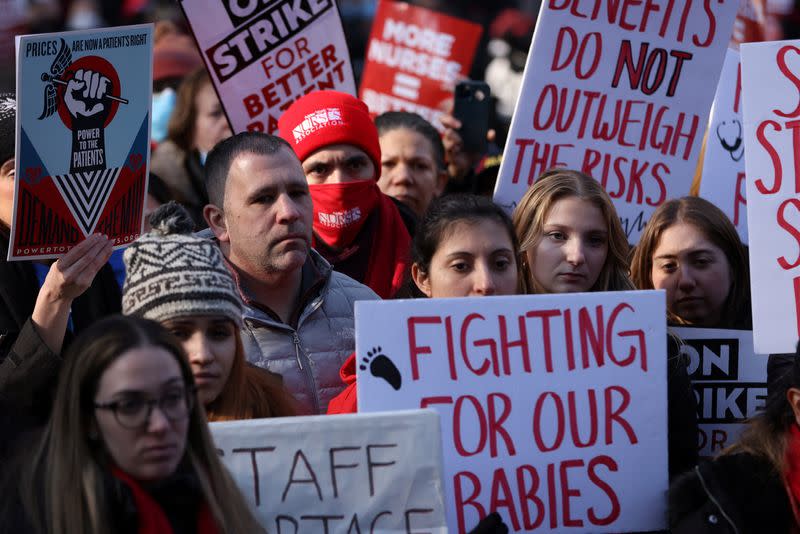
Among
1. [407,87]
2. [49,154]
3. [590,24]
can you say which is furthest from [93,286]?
[407,87]

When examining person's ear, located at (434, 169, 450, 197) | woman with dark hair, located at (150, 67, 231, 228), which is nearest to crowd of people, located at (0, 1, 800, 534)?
person's ear, located at (434, 169, 450, 197)

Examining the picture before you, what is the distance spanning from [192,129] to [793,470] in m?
4.50

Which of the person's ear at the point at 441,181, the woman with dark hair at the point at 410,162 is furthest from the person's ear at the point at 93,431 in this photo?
the person's ear at the point at 441,181

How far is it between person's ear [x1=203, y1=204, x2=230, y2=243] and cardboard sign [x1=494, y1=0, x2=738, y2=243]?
1651mm

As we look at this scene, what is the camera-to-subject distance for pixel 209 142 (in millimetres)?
7324

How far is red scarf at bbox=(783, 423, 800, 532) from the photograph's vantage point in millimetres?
3566

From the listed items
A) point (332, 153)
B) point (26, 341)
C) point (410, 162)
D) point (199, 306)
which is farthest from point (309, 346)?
point (410, 162)

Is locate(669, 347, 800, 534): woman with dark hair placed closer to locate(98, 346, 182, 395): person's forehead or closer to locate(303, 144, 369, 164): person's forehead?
locate(98, 346, 182, 395): person's forehead

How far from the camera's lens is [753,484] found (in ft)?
11.9

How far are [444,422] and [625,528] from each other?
58 cm

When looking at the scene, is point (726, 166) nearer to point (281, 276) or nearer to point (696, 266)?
point (696, 266)

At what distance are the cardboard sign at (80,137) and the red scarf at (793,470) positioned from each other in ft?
6.64

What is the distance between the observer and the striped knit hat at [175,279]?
358 cm

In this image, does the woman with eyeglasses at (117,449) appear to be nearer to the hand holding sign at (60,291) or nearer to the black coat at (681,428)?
the hand holding sign at (60,291)
